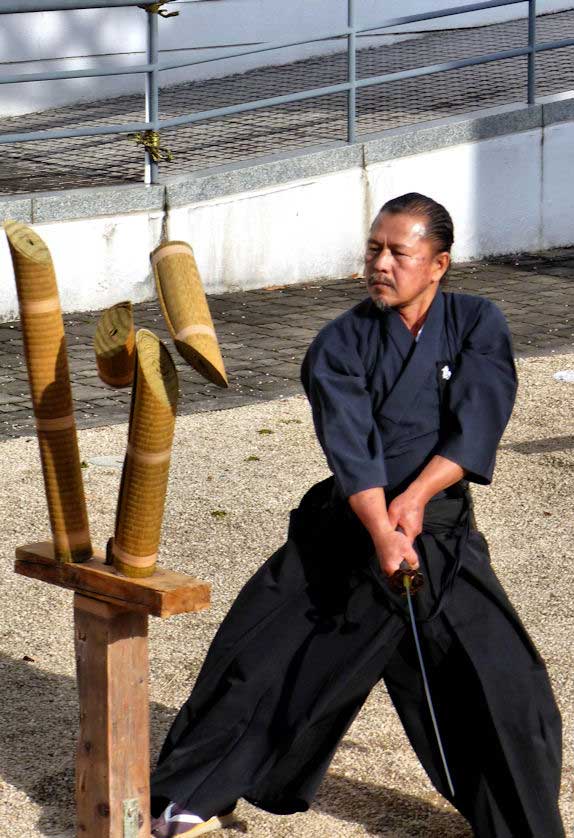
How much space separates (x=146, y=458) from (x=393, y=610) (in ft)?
2.34

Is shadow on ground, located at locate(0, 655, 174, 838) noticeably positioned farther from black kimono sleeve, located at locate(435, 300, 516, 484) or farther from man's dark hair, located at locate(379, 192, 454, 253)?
man's dark hair, located at locate(379, 192, 454, 253)

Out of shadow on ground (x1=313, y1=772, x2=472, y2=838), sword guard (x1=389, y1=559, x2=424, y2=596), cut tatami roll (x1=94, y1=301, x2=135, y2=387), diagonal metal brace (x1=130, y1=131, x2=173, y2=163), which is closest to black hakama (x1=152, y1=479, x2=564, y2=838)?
sword guard (x1=389, y1=559, x2=424, y2=596)

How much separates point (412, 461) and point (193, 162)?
674cm

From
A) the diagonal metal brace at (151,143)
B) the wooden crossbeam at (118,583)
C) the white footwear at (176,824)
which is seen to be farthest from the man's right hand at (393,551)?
the diagonal metal brace at (151,143)

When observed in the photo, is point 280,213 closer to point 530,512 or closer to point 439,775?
point 530,512

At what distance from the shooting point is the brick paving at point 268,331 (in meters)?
7.52

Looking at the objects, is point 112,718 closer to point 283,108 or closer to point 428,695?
point 428,695

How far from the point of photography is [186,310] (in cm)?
316

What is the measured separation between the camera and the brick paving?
752cm

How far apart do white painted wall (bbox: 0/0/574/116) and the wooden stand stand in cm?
850

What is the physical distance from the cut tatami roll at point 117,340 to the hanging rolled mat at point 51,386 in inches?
3.2

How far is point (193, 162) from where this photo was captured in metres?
9.92

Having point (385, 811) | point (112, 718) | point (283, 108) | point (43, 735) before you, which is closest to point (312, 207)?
point (283, 108)

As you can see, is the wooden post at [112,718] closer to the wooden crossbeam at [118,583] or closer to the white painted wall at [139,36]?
the wooden crossbeam at [118,583]
